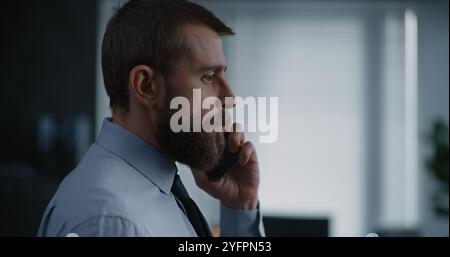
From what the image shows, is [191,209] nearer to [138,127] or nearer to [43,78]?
[138,127]

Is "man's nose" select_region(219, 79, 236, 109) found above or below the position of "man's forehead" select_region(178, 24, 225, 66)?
below

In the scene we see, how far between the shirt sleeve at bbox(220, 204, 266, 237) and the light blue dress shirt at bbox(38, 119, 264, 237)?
0.53ft

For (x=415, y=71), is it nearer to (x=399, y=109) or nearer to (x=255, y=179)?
(x=399, y=109)

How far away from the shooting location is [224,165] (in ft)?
2.59

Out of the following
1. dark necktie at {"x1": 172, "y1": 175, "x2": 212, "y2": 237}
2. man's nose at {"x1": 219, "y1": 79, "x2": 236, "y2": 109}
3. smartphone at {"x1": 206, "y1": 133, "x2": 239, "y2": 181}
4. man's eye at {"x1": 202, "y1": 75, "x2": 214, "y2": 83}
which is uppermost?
man's eye at {"x1": 202, "y1": 75, "x2": 214, "y2": 83}

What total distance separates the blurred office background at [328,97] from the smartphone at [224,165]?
1434 millimetres

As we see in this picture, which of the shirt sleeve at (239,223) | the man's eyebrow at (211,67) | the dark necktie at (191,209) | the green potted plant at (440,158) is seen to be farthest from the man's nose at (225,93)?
the green potted plant at (440,158)

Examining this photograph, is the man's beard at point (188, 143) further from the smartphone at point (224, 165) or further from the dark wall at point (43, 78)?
the dark wall at point (43, 78)

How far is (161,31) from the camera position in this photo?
1.98 ft

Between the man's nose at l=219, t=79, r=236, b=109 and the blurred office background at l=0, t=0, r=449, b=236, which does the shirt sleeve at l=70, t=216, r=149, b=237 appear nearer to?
the man's nose at l=219, t=79, r=236, b=109

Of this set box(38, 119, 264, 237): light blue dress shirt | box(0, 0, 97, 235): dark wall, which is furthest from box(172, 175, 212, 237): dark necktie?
box(0, 0, 97, 235): dark wall

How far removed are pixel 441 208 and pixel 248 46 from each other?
112 centimetres

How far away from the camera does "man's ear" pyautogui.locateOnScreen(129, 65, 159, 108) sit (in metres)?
0.61
